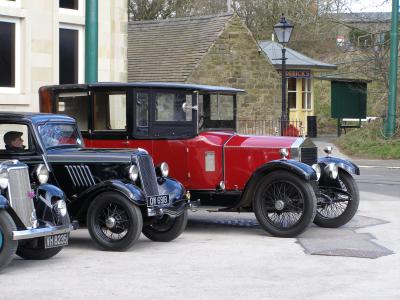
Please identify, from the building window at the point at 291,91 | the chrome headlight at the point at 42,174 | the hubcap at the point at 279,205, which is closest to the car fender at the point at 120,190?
the chrome headlight at the point at 42,174

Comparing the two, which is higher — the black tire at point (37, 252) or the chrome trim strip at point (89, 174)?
the chrome trim strip at point (89, 174)

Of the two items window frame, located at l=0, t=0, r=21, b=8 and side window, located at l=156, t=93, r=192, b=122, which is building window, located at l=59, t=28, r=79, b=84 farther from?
side window, located at l=156, t=93, r=192, b=122

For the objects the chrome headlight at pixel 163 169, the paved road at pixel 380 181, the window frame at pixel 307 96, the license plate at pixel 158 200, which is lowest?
the paved road at pixel 380 181

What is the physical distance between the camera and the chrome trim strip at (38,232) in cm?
839

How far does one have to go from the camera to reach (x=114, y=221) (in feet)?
32.7

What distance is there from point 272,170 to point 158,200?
1.88 metres

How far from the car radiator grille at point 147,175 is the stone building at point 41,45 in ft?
26.9

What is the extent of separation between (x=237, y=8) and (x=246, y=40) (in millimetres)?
18780

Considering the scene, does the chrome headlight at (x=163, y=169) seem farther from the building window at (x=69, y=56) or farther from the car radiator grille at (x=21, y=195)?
the building window at (x=69, y=56)

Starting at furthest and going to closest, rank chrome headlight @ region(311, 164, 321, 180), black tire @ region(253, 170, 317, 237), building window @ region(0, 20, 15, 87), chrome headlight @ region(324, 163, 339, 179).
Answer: building window @ region(0, 20, 15, 87) → chrome headlight @ region(324, 163, 339, 179) → chrome headlight @ region(311, 164, 321, 180) → black tire @ region(253, 170, 317, 237)

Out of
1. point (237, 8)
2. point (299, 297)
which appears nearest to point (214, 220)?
point (299, 297)

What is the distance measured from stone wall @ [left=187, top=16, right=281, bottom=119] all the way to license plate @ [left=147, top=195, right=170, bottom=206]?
2029 cm

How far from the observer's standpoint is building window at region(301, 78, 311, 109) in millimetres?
37344

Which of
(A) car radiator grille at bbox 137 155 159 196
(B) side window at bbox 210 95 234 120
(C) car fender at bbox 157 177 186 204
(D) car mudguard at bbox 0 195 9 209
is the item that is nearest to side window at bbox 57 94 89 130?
(B) side window at bbox 210 95 234 120
